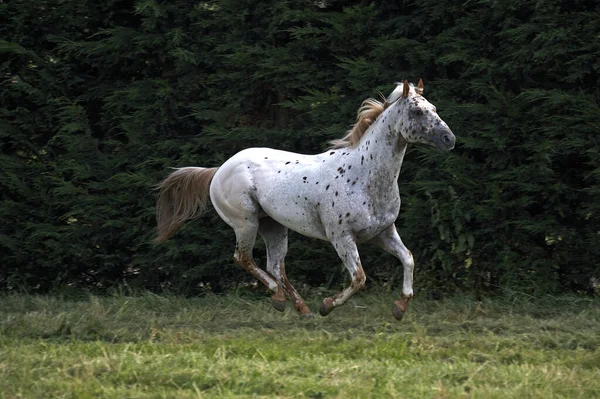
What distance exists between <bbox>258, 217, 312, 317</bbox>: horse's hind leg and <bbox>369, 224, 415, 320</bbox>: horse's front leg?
0.78 m

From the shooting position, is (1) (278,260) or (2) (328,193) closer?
(2) (328,193)

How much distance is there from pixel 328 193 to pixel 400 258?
2.34 ft

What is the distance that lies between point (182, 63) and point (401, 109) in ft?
9.70

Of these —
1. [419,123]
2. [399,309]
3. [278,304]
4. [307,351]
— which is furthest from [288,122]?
[307,351]

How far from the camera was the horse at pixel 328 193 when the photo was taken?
675 cm

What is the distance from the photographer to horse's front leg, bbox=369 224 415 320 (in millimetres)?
6699

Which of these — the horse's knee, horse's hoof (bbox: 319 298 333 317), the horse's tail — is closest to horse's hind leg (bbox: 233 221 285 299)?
the horse's tail

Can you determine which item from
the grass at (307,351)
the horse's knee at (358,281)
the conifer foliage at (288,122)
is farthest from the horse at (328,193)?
the conifer foliage at (288,122)

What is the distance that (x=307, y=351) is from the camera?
5781mm

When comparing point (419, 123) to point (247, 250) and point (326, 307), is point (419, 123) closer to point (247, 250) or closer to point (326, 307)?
point (326, 307)

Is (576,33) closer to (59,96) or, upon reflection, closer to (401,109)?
(401,109)

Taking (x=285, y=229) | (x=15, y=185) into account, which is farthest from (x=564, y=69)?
(x=15, y=185)

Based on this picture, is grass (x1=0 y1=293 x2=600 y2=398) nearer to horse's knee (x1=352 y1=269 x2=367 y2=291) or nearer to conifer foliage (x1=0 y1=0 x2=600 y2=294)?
horse's knee (x1=352 y1=269 x2=367 y2=291)

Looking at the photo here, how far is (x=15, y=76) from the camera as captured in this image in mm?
9570
